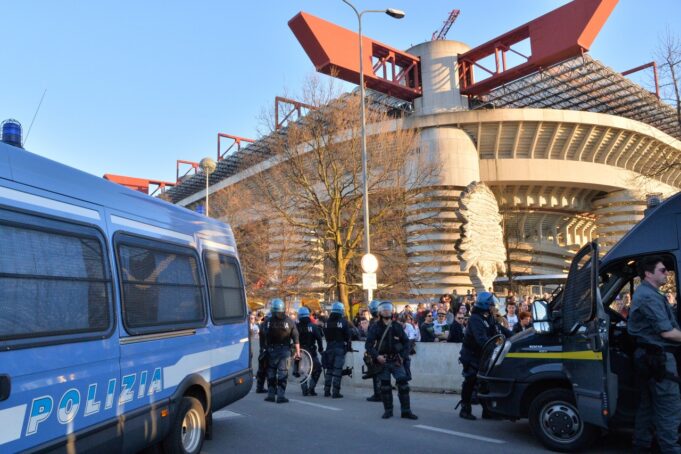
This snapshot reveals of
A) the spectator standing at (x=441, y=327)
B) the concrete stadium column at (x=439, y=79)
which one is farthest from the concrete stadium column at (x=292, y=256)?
the concrete stadium column at (x=439, y=79)

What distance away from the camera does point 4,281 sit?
3.32 meters

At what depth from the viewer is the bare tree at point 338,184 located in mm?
20484

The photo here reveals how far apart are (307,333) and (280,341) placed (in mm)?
1648

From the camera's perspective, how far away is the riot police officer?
1069cm

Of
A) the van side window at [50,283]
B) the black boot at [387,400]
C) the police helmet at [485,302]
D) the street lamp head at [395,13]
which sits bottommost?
the black boot at [387,400]

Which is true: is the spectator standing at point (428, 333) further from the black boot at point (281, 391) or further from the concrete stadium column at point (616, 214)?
the concrete stadium column at point (616, 214)

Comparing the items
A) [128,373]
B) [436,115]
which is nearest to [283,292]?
[128,373]

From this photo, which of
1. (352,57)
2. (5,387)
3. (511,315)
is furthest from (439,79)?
(5,387)

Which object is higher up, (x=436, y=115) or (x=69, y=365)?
(x=436, y=115)

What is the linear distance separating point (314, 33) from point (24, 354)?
34.9 m

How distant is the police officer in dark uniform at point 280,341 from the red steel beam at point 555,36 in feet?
106

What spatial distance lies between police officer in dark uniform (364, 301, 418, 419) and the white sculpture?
17.2m

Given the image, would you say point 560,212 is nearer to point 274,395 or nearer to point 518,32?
point 518,32

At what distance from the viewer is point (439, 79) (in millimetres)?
42406
